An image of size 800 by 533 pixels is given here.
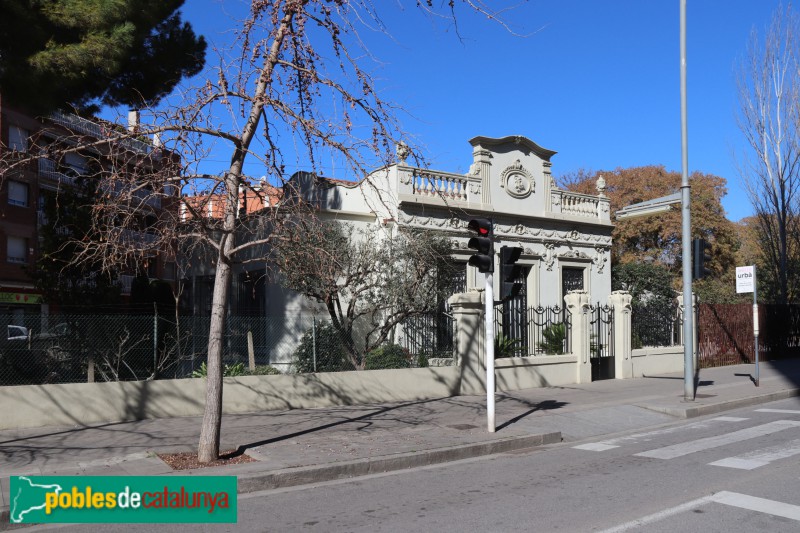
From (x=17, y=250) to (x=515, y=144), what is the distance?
84.6 ft

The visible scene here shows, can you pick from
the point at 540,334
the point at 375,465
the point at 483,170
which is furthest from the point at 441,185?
the point at 375,465

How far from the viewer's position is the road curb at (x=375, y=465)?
24.4ft

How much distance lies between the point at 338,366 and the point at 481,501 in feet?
24.5

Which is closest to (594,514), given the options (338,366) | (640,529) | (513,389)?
→ (640,529)

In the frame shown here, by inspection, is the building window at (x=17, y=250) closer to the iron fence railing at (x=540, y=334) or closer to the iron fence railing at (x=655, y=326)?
the iron fence railing at (x=540, y=334)

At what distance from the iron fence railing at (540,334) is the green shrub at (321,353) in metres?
4.69

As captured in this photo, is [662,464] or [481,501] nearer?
[481,501]

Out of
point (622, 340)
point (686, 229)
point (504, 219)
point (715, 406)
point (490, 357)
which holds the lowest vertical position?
point (715, 406)

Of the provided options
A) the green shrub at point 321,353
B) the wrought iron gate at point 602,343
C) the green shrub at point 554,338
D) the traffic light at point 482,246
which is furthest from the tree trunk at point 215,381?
the wrought iron gate at point 602,343

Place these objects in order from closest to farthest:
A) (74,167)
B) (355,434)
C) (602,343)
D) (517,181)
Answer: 1. (355,434)
2. (74,167)
3. (602,343)
4. (517,181)

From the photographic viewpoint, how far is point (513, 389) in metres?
15.8

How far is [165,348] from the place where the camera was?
12133 mm

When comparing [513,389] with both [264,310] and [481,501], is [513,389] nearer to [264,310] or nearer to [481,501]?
[264,310]

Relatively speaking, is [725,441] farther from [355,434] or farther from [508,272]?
[355,434]
